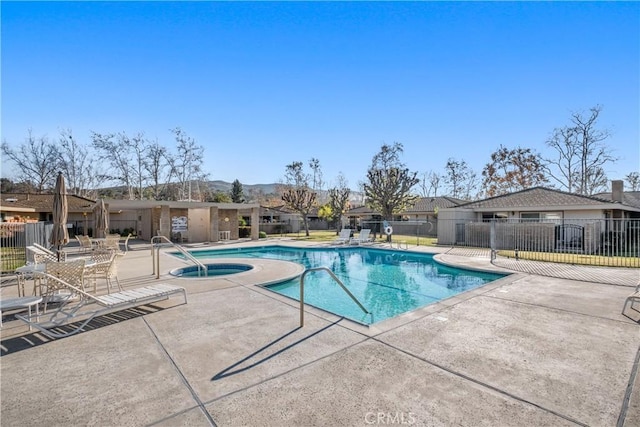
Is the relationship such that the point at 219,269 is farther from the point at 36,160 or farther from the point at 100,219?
the point at 36,160

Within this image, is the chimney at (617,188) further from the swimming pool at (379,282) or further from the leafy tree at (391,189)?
the swimming pool at (379,282)

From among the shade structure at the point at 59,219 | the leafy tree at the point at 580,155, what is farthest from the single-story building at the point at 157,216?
the leafy tree at the point at 580,155

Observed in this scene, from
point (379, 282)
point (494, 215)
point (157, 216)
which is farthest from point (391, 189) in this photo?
point (157, 216)

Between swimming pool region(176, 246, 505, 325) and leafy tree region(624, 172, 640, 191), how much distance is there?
50496 millimetres

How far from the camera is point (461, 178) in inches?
1949

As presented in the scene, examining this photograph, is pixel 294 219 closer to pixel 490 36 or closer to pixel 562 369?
pixel 490 36

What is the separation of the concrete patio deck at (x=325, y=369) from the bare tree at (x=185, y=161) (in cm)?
3958

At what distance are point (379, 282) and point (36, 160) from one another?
45.5 meters

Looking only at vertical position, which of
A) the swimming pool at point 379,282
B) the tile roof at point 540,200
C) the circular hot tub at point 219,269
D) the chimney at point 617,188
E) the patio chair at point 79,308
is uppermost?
the chimney at point 617,188

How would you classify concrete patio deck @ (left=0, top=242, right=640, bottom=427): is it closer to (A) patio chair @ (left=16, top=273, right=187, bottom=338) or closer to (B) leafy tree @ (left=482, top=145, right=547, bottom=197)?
(A) patio chair @ (left=16, top=273, right=187, bottom=338)

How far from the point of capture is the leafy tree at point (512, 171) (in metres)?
37.3

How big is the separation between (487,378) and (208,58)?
15.0 metres

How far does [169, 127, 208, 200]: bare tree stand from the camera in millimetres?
40969

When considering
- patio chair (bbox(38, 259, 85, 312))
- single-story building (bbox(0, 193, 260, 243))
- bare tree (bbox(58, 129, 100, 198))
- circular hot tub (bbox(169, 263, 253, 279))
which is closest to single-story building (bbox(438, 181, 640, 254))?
circular hot tub (bbox(169, 263, 253, 279))
